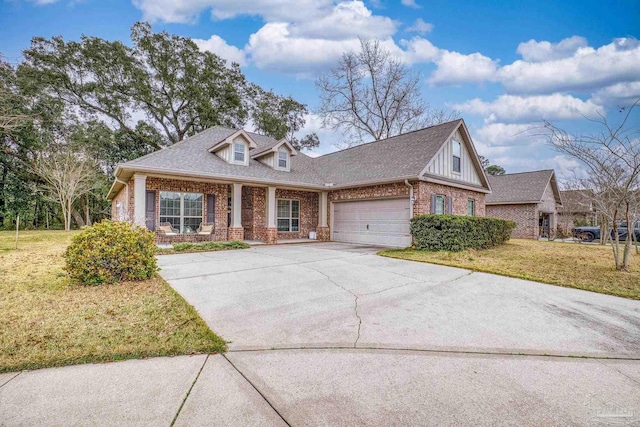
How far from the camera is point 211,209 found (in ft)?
43.1

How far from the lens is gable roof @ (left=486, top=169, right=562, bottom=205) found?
20.8 metres

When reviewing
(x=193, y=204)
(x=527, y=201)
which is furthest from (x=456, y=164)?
(x=193, y=204)

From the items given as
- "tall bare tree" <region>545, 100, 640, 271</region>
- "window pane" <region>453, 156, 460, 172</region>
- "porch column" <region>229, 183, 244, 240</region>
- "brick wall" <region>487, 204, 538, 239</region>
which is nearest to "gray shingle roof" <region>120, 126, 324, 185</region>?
"porch column" <region>229, 183, 244, 240</region>

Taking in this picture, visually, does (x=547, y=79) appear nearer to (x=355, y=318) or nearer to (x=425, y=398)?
(x=355, y=318)

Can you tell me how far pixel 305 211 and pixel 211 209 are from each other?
16.9ft

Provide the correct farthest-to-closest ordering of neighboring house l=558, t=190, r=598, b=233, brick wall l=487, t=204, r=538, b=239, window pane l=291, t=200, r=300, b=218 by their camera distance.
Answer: neighboring house l=558, t=190, r=598, b=233
brick wall l=487, t=204, r=538, b=239
window pane l=291, t=200, r=300, b=218

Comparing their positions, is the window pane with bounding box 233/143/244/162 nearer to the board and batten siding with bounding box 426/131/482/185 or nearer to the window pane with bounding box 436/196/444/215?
the board and batten siding with bounding box 426/131/482/185

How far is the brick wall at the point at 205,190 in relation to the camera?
39.0ft

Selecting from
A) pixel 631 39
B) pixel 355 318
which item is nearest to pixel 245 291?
pixel 355 318

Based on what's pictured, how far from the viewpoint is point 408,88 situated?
79.9ft

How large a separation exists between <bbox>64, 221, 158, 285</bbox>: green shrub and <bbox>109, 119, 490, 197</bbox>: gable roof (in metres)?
5.12

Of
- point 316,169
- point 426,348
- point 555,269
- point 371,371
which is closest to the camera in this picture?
point 371,371

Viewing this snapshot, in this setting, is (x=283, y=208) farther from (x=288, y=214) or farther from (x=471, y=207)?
(x=471, y=207)

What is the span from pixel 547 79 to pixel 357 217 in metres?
9.47
